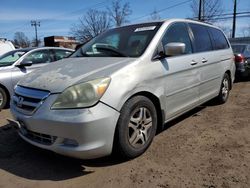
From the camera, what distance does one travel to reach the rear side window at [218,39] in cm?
607

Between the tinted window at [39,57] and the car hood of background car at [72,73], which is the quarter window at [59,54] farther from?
the car hood of background car at [72,73]

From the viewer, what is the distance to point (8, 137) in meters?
4.85

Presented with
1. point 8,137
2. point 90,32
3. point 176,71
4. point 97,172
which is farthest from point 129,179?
point 90,32

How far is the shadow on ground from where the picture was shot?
3525 mm

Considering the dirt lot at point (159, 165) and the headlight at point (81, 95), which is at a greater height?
the headlight at point (81, 95)

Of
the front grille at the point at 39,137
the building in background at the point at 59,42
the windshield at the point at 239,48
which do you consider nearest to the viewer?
the front grille at the point at 39,137

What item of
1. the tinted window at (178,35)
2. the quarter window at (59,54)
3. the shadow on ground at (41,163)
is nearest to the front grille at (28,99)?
the shadow on ground at (41,163)

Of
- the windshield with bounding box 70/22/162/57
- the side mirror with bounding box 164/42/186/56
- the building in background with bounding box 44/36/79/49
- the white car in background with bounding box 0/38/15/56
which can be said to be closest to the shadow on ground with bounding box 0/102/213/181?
the windshield with bounding box 70/22/162/57

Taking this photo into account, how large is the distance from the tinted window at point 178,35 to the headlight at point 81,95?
143cm

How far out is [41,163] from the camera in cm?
382

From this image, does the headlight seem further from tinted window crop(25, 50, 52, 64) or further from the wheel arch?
tinted window crop(25, 50, 52, 64)

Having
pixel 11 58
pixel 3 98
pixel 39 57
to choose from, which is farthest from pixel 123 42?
pixel 11 58

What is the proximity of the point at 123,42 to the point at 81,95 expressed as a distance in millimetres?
1471

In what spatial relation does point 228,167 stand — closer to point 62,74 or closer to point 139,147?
point 139,147
